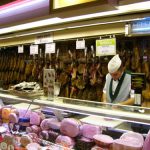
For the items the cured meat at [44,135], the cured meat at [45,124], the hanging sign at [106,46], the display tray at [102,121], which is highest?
the hanging sign at [106,46]

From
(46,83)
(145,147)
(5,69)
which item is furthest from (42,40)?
(5,69)

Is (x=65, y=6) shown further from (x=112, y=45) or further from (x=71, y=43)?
(x=71, y=43)

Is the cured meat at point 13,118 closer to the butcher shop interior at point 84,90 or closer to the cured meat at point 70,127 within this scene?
the butcher shop interior at point 84,90

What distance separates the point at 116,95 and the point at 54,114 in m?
1.59

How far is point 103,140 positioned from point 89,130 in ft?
0.52

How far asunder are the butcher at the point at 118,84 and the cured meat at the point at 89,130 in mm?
1665

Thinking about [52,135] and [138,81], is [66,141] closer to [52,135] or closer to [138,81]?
[52,135]

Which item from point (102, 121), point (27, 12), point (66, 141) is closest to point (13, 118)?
point (66, 141)

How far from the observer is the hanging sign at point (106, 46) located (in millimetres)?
3030

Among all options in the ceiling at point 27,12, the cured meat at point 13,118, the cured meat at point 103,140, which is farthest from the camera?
the ceiling at point 27,12

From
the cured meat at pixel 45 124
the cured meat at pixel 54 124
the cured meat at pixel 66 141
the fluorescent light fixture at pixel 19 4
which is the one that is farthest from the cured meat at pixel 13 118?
the fluorescent light fixture at pixel 19 4

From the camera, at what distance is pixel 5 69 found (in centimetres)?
604

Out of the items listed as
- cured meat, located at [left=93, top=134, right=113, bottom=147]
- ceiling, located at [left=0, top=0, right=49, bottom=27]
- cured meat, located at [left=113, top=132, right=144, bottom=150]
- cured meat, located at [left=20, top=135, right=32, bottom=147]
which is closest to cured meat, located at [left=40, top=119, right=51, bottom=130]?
cured meat, located at [left=20, top=135, right=32, bottom=147]

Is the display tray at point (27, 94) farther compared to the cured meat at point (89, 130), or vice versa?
the display tray at point (27, 94)
